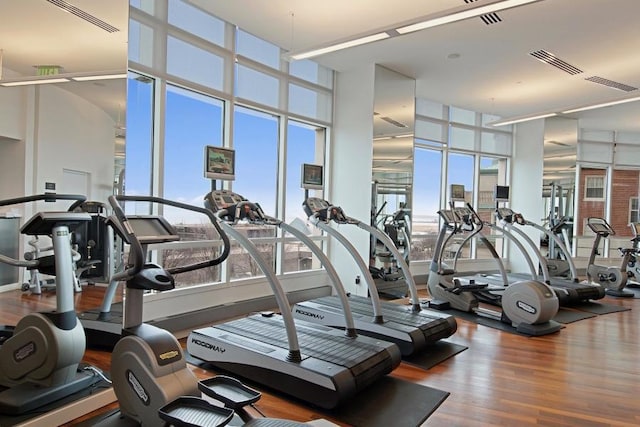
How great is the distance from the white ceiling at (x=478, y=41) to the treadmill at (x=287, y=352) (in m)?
2.61

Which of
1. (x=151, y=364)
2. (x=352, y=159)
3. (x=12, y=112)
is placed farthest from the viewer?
(x=352, y=159)

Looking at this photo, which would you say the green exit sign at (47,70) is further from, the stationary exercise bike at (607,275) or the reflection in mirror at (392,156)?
the stationary exercise bike at (607,275)

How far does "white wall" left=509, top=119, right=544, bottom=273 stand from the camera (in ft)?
31.5

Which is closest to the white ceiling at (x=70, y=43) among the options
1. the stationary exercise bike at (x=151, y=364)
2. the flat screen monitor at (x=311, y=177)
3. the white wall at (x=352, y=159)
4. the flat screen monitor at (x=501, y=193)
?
the stationary exercise bike at (x=151, y=364)

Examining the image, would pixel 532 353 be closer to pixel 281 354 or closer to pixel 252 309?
pixel 281 354

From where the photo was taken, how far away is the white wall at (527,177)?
9.60 m

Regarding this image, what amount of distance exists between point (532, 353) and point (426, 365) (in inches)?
51.3

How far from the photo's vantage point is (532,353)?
436 cm

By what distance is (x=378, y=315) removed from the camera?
4289 millimetres

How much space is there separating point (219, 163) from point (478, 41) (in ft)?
12.4

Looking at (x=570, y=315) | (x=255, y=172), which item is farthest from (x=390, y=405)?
(x=570, y=315)

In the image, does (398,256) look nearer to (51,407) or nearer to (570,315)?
(51,407)

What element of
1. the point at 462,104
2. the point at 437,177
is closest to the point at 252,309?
the point at 437,177

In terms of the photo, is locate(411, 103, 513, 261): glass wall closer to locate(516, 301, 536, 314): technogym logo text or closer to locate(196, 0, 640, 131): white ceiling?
locate(196, 0, 640, 131): white ceiling
